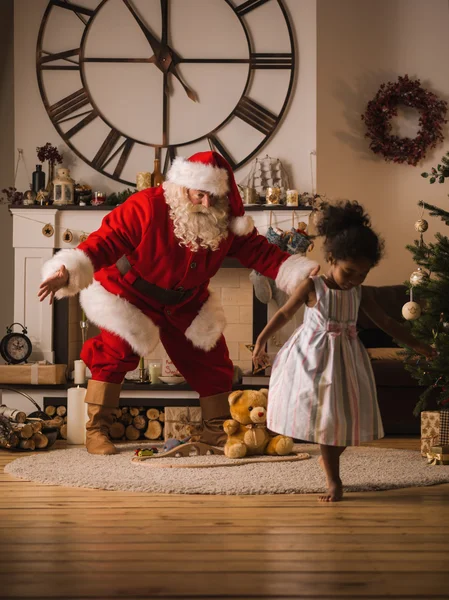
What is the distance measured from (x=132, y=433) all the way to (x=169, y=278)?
1.18 m

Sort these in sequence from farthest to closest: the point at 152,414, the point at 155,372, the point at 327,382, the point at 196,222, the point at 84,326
Result: the point at 84,326
the point at 155,372
the point at 152,414
the point at 196,222
the point at 327,382

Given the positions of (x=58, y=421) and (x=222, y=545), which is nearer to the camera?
(x=222, y=545)

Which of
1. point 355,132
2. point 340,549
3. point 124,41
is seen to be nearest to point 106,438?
point 340,549

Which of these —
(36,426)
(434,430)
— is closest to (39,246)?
(36,426)

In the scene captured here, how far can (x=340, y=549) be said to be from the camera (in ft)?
→ 7.48

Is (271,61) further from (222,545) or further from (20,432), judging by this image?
(222,545)

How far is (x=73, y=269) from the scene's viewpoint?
140 inches

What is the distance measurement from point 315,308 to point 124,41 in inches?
116

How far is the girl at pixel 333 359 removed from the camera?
9.60 ft

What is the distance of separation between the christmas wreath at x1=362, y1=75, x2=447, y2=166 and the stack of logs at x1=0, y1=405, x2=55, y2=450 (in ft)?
10.2

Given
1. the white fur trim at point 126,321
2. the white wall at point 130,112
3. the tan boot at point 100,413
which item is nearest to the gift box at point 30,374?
the tan boot at point 100,413

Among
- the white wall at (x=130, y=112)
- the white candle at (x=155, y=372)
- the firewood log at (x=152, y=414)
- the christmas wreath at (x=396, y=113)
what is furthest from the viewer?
the christmas wreath at (x=396, y=113)

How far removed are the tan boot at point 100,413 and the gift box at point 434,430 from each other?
4.88 feet

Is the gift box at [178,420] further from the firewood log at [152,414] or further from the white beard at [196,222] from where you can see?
the white beard at [196,222]
